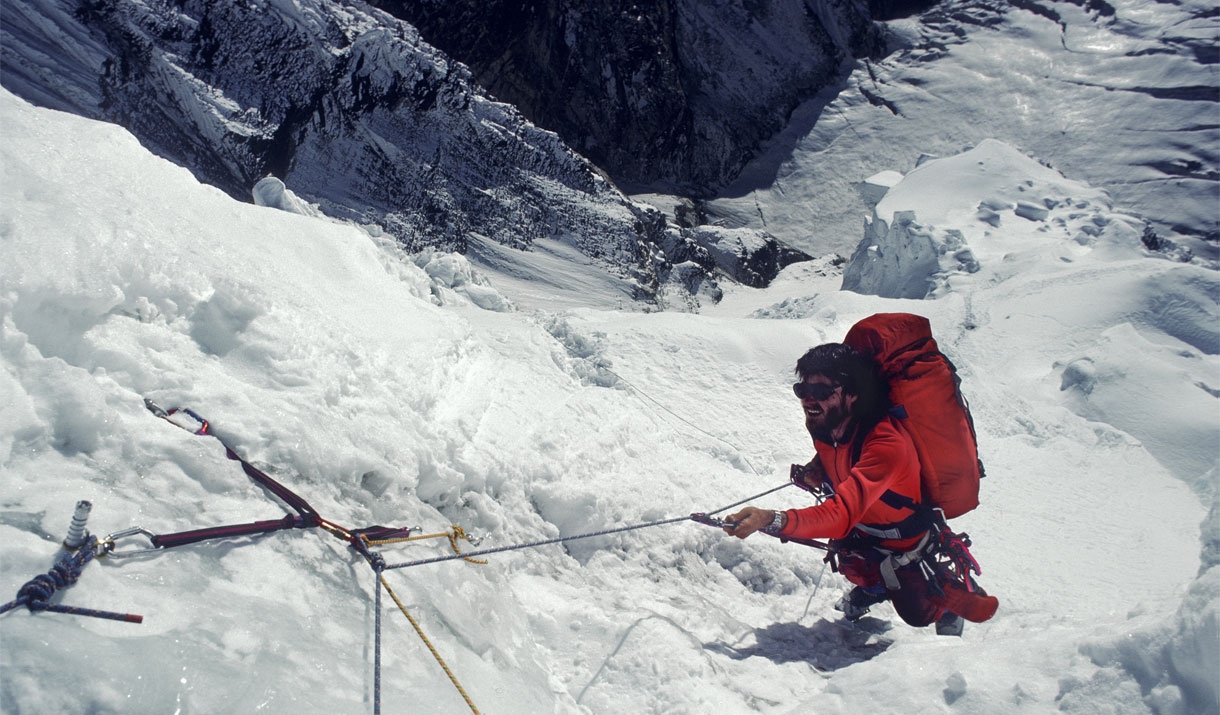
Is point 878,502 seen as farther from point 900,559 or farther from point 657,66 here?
point 657,66

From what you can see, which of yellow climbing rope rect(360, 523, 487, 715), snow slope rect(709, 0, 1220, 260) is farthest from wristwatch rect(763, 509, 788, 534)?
snow slope rect(709, 0, 1220, 260)

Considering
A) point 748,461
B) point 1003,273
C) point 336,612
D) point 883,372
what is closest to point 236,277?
point 336,612

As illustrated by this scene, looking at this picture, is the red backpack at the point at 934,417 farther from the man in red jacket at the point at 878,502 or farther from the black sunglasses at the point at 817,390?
the black sunglasses at the point at 817,390

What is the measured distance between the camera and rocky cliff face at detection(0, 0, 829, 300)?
13.4 m

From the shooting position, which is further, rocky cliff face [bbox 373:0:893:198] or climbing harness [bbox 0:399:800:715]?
rocky cliff face [bbox 373:0:893:198]

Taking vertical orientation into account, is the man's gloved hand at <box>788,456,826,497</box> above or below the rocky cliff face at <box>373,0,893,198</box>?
below

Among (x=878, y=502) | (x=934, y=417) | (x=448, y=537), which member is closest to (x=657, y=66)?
(x=934, y=417)

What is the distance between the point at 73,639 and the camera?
51.2 inches

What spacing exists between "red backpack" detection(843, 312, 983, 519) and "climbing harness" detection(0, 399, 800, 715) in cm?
Result: 177

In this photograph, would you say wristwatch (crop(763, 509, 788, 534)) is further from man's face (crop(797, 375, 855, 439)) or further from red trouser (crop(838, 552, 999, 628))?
red trouser (crop(838, 552, 999, 628))

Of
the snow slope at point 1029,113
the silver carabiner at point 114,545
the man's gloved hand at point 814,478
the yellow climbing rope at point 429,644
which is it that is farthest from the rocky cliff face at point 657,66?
the silver carabiner at point 114,545

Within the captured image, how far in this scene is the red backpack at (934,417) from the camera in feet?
8.86

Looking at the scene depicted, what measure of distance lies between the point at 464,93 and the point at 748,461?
13.4 m

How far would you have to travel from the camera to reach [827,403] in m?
2.79
